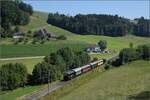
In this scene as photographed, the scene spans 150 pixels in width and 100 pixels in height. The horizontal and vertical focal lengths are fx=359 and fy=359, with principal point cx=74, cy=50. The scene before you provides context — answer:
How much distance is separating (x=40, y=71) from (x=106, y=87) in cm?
1623

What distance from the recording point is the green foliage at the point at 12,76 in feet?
223

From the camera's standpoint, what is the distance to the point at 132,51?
112 meters

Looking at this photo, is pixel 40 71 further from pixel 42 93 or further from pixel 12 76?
pixel 42 93

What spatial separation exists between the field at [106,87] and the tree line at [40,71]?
19.5 feet

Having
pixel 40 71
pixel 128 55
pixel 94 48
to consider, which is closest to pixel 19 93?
pixel 40 71

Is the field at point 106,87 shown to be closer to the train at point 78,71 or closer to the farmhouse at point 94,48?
the train at point 78,71

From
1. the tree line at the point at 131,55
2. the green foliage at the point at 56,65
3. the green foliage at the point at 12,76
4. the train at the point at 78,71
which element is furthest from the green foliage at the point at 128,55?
the green foliage at the point at 12,76

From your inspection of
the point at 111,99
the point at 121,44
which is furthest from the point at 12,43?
the point at 111,99

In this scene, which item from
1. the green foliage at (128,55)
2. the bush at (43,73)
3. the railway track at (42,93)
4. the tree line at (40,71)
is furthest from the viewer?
the green foliage at (128,55)

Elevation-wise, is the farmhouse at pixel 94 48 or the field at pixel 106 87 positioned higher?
the farmhouse at pixel 94 48

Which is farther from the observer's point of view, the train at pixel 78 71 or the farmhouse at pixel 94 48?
the farmhouse at pixel 94 48

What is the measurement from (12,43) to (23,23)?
50.0 m

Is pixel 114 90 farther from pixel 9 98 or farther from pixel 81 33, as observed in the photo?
pixel 81 33

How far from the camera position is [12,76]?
6850 cm
